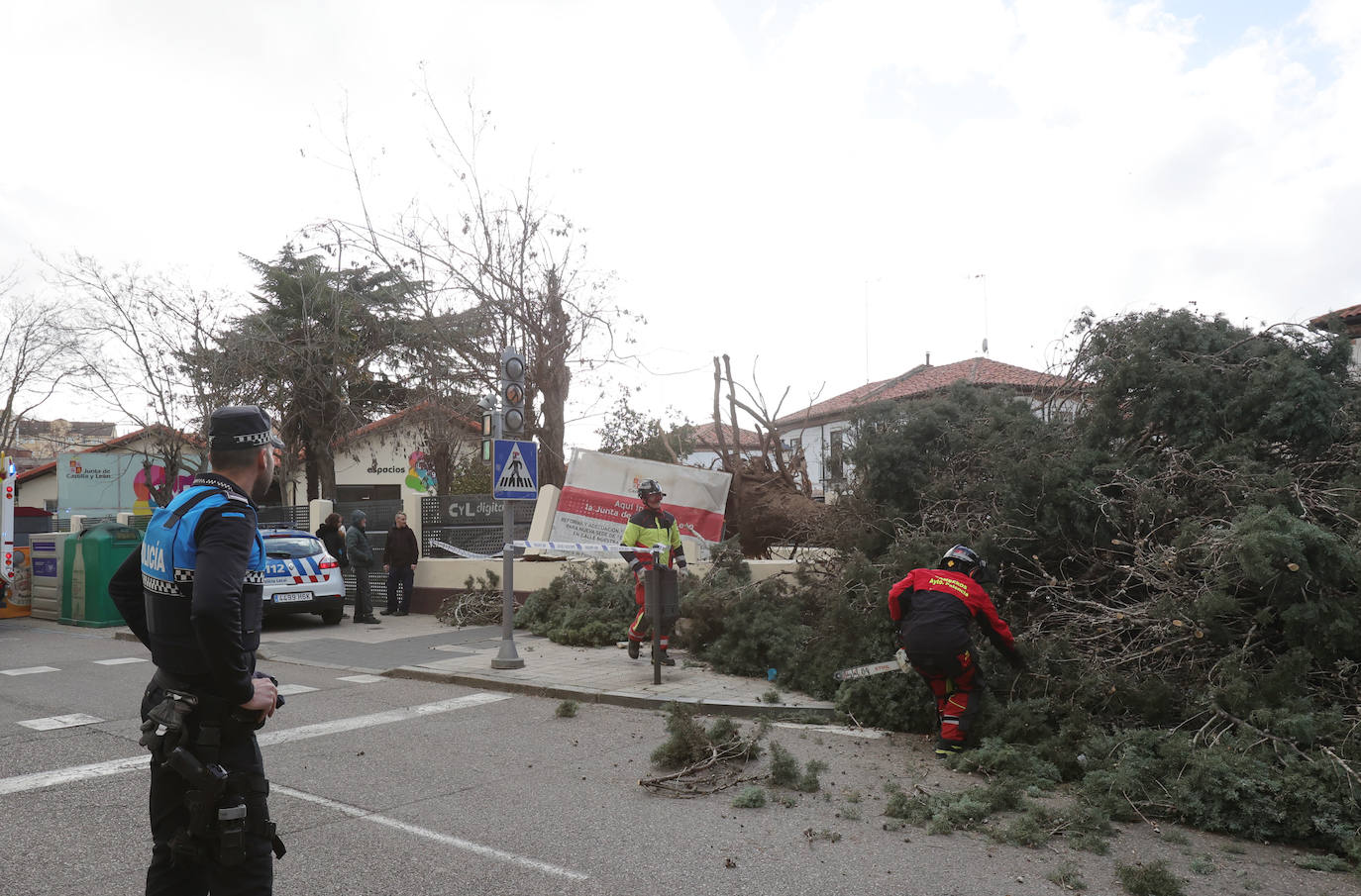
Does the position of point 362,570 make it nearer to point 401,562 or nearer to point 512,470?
point 401,562

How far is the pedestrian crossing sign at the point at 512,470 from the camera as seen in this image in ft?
31.9

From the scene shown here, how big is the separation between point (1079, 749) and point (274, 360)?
22.0 metres

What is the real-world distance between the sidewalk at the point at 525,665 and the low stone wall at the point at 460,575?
89 cm

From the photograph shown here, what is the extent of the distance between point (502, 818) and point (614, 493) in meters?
10.1

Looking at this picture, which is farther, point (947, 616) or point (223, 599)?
point (947, 616)

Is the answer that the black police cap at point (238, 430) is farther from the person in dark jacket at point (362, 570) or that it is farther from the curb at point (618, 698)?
the person in dark jacket at point (362, 570)

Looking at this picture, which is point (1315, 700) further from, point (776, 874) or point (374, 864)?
point (374, 864)

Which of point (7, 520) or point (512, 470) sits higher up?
point (512, 470)

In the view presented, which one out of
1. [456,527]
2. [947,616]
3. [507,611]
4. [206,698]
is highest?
[456,527]

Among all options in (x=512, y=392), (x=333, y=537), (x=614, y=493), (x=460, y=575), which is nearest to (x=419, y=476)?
(x=333, y=537)

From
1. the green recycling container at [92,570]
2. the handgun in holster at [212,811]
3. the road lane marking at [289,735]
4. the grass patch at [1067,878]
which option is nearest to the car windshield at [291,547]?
the green recycling container at [92,570]

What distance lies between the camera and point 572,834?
188 inches

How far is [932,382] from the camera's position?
3591 cm

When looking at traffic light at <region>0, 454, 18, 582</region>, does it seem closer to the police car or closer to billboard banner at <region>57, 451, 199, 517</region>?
the police car
